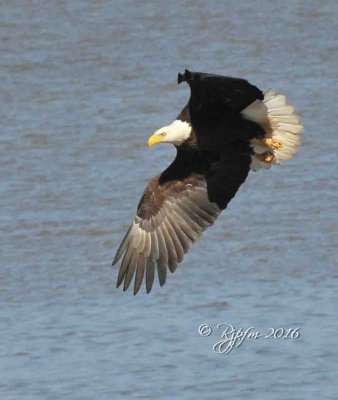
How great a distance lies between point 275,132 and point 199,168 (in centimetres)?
41

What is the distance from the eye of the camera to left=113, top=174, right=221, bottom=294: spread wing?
9.49 m

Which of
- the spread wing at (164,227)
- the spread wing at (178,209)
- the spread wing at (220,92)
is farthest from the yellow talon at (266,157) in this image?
the spread wing at (220,92)

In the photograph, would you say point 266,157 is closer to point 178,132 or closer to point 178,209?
point 178,209

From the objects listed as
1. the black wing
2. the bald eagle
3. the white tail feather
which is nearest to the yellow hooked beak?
the bald eagle

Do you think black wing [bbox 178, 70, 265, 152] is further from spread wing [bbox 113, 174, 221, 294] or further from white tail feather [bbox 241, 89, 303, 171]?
spread wing [bbox 113, 174, 221, 294]

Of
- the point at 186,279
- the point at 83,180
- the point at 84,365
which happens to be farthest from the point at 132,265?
the point at 83,180

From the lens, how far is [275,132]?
31.9 feet

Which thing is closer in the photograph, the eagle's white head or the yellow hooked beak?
the eagle's white head

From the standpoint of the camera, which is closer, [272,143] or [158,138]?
[158,138]

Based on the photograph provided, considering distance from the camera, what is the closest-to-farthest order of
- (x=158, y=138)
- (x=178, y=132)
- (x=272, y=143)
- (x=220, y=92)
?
(x=220, y=92) → (x=178, y=132) → (x=158, y=138) → (x=272, y=143)

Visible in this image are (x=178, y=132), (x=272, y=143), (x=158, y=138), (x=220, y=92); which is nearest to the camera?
(x=220, y=92)

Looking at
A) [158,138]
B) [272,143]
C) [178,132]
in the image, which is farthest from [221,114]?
[272,143]

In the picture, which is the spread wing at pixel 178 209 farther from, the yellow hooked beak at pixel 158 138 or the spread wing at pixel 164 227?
the yellow hooked beak at pixel 158 138

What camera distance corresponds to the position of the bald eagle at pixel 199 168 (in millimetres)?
9320
